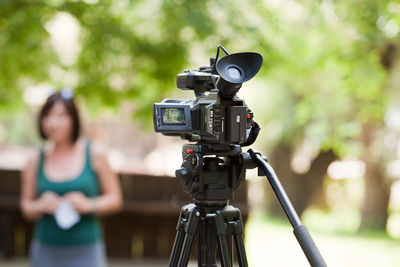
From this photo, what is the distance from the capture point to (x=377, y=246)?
9766 millimetres

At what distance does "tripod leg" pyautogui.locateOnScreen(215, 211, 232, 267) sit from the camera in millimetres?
1917

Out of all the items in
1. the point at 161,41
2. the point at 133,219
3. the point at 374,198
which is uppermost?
the point at 161,41

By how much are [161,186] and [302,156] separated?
25.3 feet

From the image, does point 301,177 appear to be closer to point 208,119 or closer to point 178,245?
point 178,245

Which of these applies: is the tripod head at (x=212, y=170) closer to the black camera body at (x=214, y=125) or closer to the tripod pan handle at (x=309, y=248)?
the black camera body at (x=214, y=125)

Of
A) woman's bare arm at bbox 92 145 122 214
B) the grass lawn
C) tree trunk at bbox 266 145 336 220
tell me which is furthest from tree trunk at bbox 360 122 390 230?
woman's bare arm at bbox 92 145 122 214

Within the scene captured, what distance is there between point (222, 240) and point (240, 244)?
9 cm

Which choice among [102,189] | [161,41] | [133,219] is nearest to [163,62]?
[161,41]

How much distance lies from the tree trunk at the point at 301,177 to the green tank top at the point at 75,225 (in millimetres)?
10258

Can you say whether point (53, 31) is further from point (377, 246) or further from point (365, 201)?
point (365, 201)

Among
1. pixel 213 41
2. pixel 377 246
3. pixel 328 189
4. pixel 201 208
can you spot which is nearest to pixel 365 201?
pixel 377 246

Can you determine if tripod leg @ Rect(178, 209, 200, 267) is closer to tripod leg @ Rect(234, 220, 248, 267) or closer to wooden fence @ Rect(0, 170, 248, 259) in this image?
tripod leg @ Rect(234, 220, 248, 267)

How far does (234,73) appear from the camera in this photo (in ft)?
6.04

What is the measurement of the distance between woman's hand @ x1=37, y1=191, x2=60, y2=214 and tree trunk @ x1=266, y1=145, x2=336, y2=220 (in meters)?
10.5
